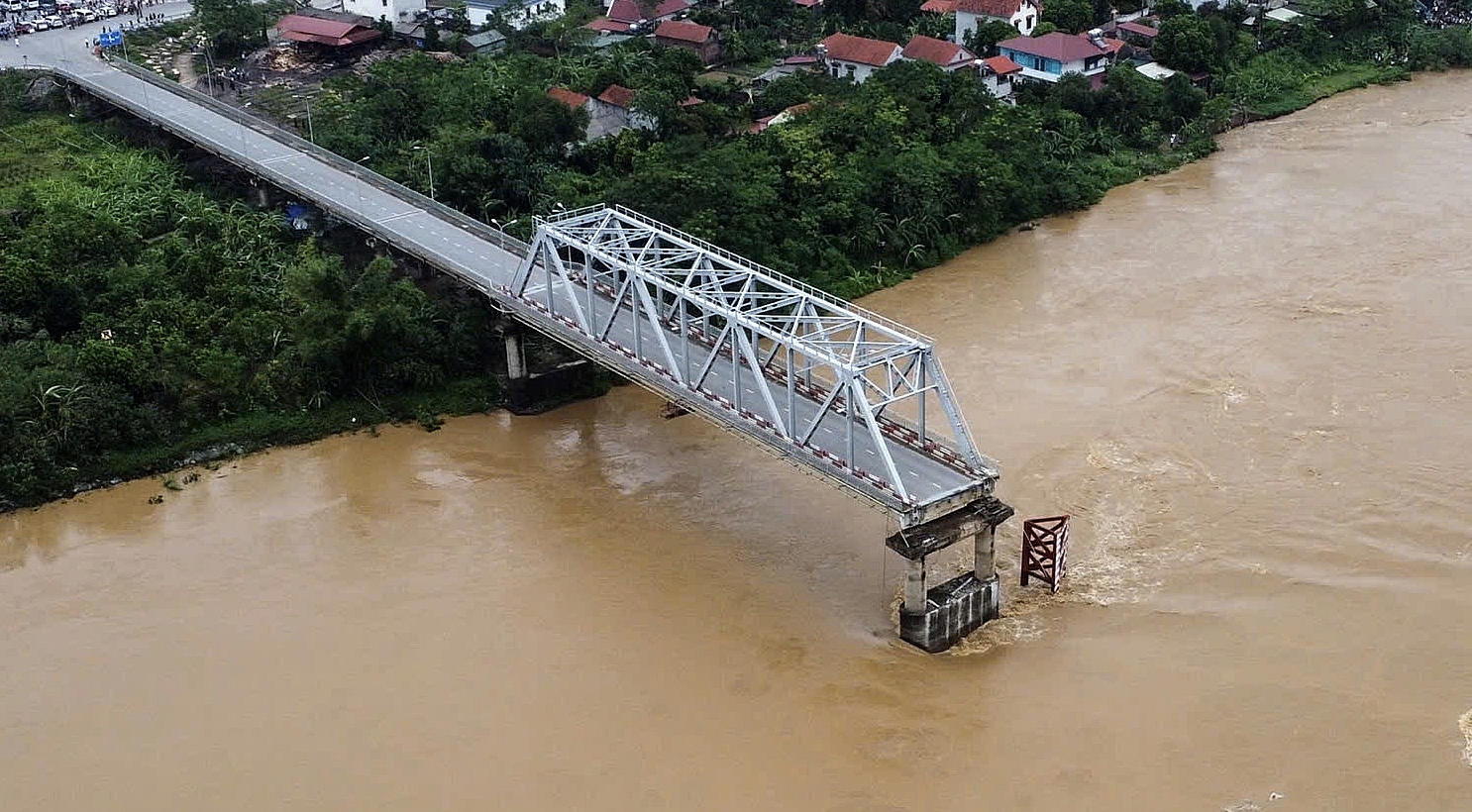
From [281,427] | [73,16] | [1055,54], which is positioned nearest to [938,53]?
[1055,54]

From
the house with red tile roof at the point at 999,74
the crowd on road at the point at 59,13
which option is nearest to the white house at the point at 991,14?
the house with red tile roof at the point at 999,74

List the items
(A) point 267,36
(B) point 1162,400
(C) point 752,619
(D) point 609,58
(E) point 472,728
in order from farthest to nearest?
(A) point 267,36
(D) point 609,58
(B) point 1162,400
(C) point 752,619
(E) point 472,728

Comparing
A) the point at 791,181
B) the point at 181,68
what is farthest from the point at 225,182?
the point at 791,181

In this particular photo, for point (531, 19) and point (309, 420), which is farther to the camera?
point (531, 19)

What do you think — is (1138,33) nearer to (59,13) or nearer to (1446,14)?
(1446,14)

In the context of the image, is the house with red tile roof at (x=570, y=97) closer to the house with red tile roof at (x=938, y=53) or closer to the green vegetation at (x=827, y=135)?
the green vegetation at (x=827, y=135)

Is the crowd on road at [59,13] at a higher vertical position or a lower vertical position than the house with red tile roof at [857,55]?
higher

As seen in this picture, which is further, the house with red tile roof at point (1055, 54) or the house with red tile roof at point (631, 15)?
the house with red tile roof at point (631, 15)

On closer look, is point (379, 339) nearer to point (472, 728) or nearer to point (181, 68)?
point (472, 728)
